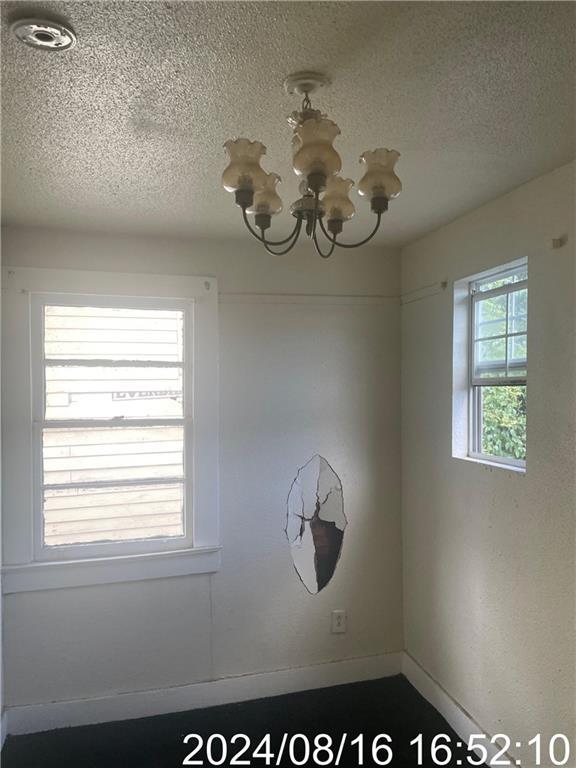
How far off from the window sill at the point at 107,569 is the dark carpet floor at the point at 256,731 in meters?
0.66

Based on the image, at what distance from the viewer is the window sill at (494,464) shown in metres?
2.06

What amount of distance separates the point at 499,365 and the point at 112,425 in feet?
5.94

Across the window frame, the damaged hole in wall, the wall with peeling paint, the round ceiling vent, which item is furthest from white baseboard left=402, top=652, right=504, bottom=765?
the round ceiling vent

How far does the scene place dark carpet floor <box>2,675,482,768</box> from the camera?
2.23m

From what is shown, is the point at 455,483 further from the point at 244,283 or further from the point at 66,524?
the point at 66,524

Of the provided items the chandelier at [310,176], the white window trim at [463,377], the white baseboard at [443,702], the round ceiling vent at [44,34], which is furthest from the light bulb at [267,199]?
the white baseboard at [443,702]

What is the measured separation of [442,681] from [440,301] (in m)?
1.84

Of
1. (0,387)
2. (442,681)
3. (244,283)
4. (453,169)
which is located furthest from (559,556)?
(0,387)

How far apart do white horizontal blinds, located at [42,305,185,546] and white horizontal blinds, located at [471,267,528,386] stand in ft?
4.70

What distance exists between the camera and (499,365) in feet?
7.34

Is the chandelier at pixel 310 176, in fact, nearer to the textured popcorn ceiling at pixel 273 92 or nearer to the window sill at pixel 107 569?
the textured popcorn ceiling at pixel 273 92

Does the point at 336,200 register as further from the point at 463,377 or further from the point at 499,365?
the point at 463,377

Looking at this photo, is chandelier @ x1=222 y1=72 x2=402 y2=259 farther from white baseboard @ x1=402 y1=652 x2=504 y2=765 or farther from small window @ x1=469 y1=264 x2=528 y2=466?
white baseboard @ x1=402 y1=652 x2=504 y2=765

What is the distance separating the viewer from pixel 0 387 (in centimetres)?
237
